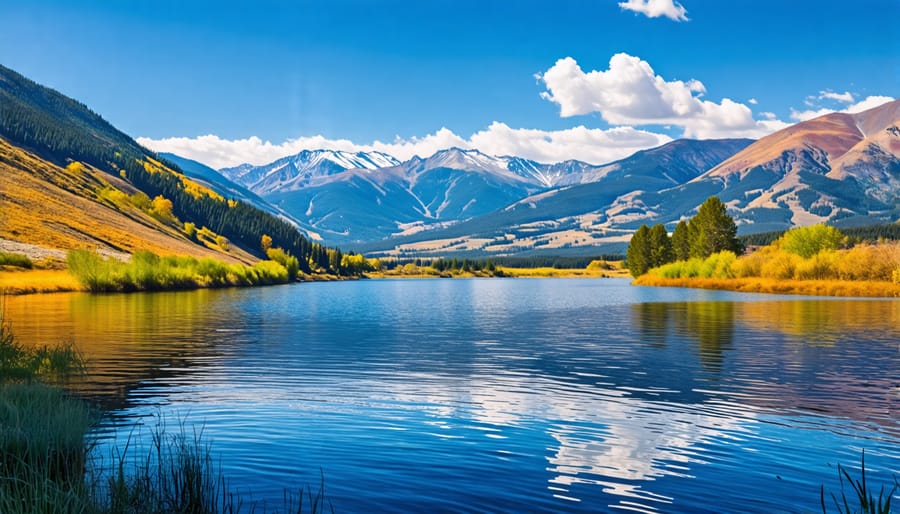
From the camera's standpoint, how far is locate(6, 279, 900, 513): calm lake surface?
58.8 ft

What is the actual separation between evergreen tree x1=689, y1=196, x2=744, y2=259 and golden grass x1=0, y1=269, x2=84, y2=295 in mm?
138139

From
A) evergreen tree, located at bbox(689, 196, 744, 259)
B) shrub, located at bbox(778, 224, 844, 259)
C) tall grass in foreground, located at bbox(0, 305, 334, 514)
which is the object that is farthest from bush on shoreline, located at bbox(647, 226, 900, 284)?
tall grass in foreground, located at bbox(0, 305, 334, 514)

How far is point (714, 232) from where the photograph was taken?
177 m

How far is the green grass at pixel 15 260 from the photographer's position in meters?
125

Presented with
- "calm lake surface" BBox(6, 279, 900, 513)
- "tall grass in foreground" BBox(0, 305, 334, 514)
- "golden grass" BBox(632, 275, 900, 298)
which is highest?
"golden grass" BBox(632, 275, 900, 298)

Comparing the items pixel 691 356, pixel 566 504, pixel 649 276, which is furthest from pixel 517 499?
pixel 649 276

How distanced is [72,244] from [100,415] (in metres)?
151

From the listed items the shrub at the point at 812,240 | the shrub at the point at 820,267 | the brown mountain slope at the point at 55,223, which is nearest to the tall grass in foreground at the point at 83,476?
the shrub at the point at 820,267

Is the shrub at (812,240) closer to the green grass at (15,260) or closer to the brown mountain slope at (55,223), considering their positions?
the brown mountain slope at (55,223)

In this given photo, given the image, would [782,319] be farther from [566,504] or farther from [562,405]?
[566,504]

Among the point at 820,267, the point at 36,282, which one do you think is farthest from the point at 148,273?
the point at 820,267

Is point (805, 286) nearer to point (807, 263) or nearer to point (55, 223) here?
point (807, 263)

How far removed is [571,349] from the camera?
166 ft

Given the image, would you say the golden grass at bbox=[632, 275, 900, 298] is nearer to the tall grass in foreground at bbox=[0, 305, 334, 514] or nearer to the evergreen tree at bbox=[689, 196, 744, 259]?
the evergreen tree at bbox=[689, 196, 744, 259]
